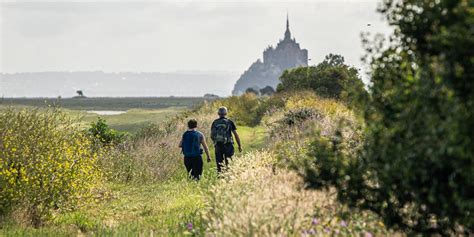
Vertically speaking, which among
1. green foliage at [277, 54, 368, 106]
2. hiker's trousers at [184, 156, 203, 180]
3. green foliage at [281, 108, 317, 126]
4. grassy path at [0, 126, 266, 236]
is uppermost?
green foliage at [277, 54, 368, 106]

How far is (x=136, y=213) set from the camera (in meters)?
14.6

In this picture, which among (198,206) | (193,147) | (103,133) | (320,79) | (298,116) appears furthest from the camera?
(320,79)

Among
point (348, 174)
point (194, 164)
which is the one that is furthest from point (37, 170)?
point (348, 174)

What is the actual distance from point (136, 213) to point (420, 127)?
30.5ft

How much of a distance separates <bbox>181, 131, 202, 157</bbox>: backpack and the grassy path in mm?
731

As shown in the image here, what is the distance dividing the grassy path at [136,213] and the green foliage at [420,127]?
356 cm

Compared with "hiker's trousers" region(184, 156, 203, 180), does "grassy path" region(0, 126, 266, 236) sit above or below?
below

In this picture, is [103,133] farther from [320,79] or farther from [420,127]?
[320,79]

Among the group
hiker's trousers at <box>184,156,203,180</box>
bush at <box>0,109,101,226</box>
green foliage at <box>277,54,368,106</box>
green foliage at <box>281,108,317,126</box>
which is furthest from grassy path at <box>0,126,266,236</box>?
green foliage at <box>277,54,368,106</box>

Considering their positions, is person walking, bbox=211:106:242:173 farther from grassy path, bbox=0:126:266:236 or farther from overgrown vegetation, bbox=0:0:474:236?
overgrown vegetation, bbox=0:0:474:236

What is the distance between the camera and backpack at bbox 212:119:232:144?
18062 millimetres

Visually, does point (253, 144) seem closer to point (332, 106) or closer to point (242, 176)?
point (332, 106)

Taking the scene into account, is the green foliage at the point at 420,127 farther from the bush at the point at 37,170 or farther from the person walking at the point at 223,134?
the person walking at the point at 223,134

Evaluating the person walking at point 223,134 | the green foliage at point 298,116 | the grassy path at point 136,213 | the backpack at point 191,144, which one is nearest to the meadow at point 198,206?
the grassy path at point 136,213
